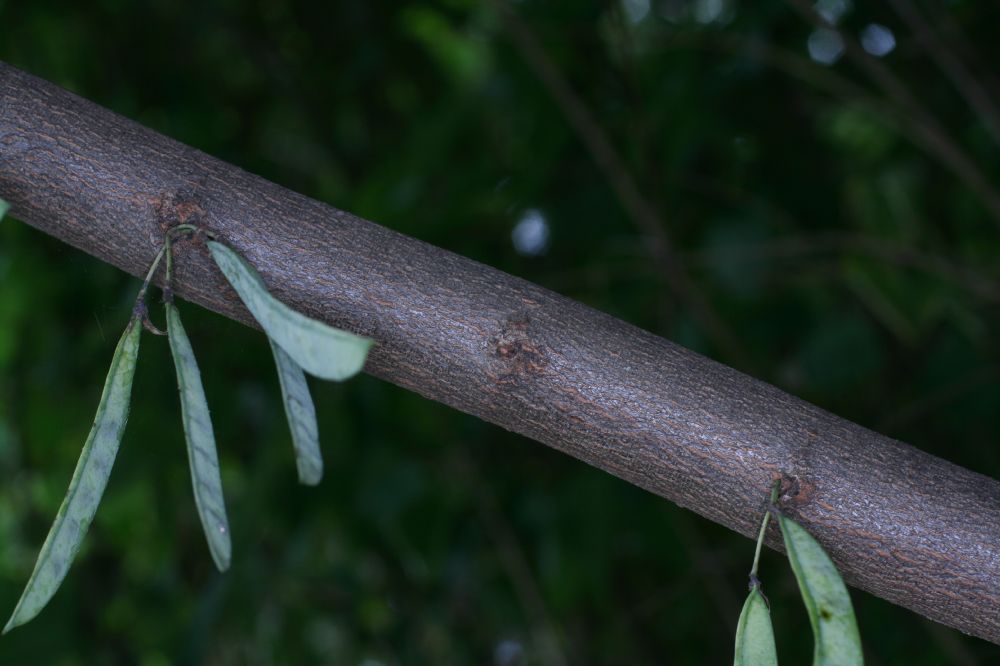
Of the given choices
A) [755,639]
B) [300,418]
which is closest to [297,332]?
[300,418]

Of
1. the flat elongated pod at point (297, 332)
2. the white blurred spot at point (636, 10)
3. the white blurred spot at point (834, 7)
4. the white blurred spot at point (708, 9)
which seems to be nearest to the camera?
the flat elongated pod at point (297, 332)

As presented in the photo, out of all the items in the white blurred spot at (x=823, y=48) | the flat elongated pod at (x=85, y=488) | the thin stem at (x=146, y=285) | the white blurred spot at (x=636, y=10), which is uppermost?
the white blurred spot at (x=636, y=10)

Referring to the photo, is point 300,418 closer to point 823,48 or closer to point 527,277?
point 527,277

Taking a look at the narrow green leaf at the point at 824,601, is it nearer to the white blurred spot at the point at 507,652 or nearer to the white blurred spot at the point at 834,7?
the white blurred spot at the point at 834,7

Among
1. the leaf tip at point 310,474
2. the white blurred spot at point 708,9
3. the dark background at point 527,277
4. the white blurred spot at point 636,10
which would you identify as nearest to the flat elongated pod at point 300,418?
the leaf tip at point 310,474

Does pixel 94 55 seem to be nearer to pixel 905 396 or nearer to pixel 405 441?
pixel 405 441

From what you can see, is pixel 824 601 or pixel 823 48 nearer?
pixel 824 601
